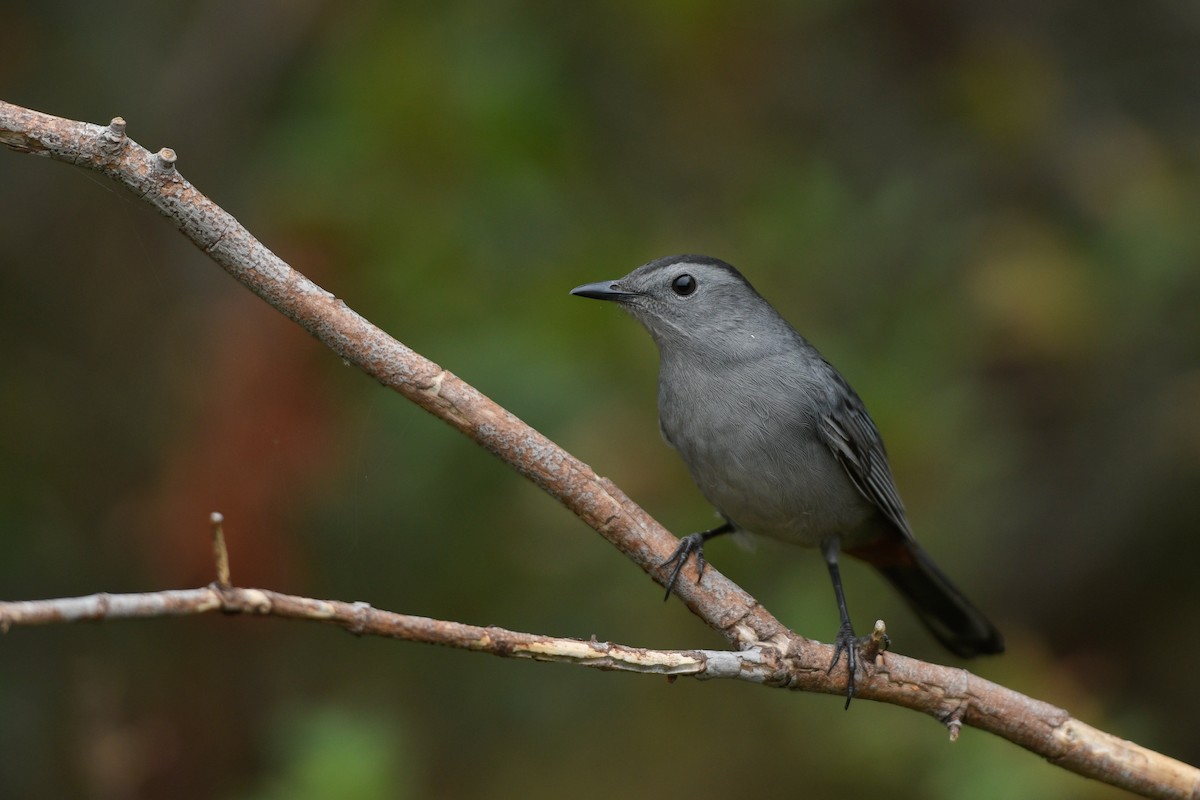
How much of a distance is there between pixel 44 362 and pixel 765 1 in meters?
3.62

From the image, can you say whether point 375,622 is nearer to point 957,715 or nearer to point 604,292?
point 957,715

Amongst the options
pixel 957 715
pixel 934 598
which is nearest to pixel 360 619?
pixel 957 715

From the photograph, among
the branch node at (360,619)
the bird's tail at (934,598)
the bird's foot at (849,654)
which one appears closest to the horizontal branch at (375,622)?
the branch node at (360,619)

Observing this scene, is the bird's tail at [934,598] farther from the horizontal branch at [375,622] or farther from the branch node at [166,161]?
the branch node at [166,161]

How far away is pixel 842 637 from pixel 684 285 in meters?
1.41

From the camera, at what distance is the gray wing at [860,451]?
412 cm

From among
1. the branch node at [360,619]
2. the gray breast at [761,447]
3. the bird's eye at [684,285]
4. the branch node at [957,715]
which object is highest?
the bird's eye at [684,285]

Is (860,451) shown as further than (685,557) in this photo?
Yes

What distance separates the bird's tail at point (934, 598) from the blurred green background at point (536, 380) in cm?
30

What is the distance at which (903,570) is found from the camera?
181 inches

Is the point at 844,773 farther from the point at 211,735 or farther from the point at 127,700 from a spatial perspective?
the point at 127,700

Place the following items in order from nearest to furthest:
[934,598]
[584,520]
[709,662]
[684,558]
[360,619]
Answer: [360,619], [709,662], [584,520], [684,558], [934,598]

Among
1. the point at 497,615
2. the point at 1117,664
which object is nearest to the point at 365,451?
the point at 497,615

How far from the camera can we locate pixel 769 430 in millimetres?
3996
